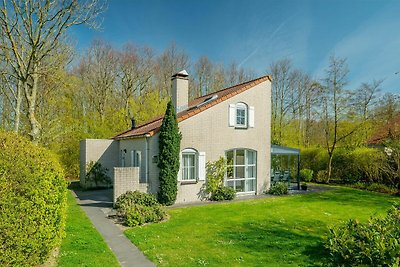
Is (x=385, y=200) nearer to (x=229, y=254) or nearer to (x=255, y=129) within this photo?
(x=255, y=129)

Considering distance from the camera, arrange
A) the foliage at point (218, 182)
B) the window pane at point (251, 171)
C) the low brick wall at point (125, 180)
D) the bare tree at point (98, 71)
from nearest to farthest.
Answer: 1. the low brick wall at point (125, 180)
2. the foliage at point (218, 182)
3. the window pane at point (251, 171)
4. the bare tree at point (98, 71)

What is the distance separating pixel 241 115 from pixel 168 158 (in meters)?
5.68

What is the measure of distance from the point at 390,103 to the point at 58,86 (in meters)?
31.3

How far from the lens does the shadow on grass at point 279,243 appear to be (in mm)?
7270

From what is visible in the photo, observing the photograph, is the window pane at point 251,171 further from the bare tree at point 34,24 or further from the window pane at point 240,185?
the bare tree at point 34,24

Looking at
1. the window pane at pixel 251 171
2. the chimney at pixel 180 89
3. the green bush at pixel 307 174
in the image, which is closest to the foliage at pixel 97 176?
the chimney at pixel 180 89

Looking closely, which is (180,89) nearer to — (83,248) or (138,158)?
(138,158)

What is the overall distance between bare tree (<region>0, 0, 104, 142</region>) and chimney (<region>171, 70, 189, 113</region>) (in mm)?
5766

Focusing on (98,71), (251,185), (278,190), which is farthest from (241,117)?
(98,71)

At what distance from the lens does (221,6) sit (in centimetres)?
1798

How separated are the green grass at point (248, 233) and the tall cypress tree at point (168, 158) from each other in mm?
1210

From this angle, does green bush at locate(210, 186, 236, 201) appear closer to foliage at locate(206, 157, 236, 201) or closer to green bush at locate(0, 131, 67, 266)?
foliage at locate(206, 157, 236, 201)

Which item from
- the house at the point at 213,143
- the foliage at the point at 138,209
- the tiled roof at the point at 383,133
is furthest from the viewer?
the tiled roof at the point at 383,133

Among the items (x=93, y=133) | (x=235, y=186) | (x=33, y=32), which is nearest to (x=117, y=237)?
(x=235, y=186)
